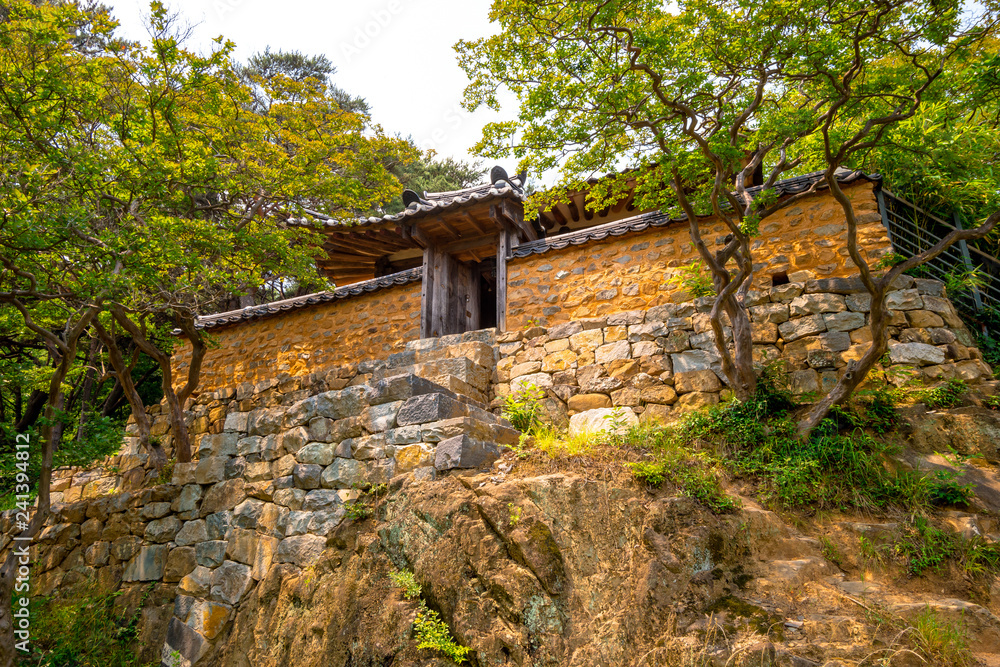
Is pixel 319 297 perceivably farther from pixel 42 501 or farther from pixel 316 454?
pixel 42 501

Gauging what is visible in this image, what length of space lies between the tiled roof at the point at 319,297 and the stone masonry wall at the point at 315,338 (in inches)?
4.3

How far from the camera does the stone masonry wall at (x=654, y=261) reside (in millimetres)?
6121

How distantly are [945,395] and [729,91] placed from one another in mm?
3518

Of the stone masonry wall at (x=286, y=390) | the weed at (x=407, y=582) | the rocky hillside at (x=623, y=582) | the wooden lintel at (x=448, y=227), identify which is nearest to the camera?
the rocky hillside at (x=623, y=582)

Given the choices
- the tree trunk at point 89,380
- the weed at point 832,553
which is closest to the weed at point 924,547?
the weed at point 832,553

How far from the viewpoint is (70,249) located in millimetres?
5777

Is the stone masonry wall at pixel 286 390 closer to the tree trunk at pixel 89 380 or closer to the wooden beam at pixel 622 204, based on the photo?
the tree trunk at pixel 89 380

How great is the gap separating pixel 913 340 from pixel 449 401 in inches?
179

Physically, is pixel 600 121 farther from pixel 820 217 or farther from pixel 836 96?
pixel 820 217

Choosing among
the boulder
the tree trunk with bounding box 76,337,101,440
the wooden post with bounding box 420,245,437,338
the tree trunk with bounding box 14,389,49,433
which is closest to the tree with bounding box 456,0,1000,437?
the boulder

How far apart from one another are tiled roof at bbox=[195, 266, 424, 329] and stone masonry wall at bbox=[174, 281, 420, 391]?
110 millimetres

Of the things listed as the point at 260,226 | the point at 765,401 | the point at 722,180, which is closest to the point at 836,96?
the point at 722,180

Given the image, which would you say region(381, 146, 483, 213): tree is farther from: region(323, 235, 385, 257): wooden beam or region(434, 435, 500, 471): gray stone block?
region(434, 435, 500, 471): gray stone block

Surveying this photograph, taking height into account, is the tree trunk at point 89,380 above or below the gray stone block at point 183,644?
above
